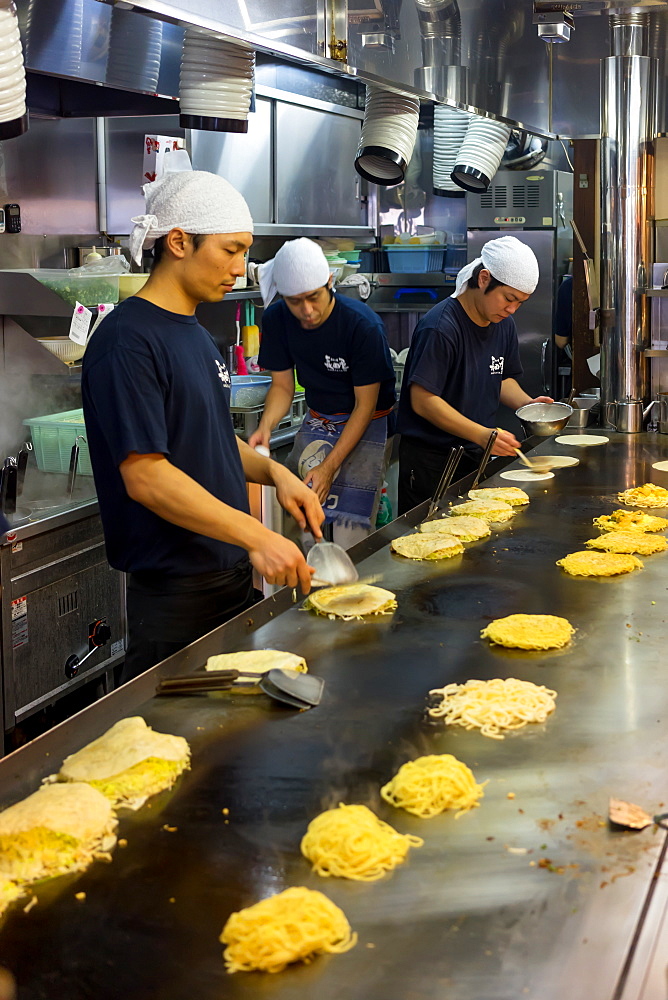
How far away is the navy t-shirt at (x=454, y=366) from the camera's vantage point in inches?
158

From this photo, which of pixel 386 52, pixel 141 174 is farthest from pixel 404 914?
pixel 141 174

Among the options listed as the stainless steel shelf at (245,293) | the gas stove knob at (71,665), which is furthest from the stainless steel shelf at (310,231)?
the gas stove knob at (71,665)

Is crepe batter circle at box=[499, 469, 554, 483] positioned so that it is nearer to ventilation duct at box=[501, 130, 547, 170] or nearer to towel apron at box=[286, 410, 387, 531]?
towel apron at box=[286, 410, 387, 531]

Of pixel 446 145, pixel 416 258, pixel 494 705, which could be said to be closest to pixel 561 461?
pixel 494 705

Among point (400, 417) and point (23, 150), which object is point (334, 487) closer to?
point (400, 417)

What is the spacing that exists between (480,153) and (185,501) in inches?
133

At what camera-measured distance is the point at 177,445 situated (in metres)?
2.42

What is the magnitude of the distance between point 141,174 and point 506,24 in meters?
1.82

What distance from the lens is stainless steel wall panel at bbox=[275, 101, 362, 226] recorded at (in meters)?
5.82

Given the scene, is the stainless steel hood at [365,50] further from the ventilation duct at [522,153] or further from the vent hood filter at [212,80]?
the ventilation duct at [522,153]

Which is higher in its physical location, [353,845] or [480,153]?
[480,153]

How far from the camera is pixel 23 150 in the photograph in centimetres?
424

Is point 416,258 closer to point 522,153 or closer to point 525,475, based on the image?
point 522,153

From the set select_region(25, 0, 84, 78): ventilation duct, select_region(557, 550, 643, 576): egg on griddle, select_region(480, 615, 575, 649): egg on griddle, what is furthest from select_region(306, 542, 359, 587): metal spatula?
select_region(25, 0, 84, 78): ventilation duct
